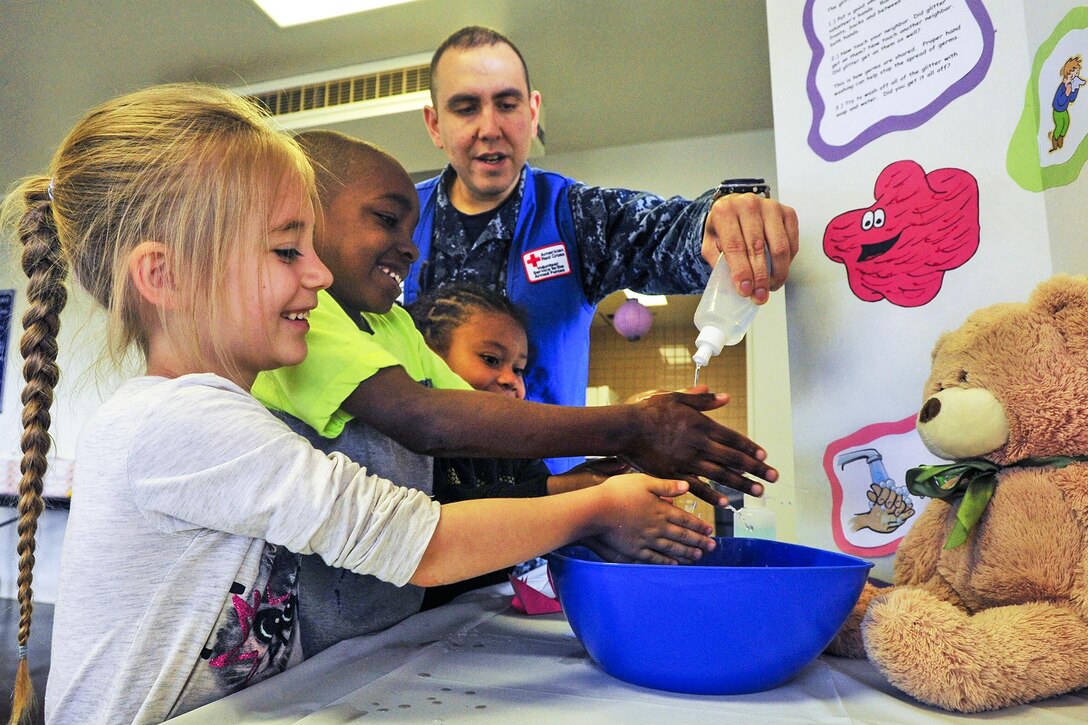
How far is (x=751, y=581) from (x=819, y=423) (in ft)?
1.31

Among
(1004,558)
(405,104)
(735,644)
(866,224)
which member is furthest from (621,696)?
(405,104)

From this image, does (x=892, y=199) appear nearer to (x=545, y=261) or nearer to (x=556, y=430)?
(x=556, y=430)

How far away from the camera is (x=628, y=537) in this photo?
2.05 feet

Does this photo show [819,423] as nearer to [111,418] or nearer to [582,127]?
[111,418]

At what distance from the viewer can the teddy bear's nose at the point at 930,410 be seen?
1.90ft

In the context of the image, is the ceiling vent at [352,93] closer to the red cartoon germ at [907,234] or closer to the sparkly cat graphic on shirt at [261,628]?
the red cartoon germ at [907,234]

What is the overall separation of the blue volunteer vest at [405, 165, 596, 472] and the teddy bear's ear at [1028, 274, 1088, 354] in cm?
85

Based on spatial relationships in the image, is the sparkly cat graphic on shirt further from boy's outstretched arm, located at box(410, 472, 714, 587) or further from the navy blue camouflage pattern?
the navy blue camouflage pattern

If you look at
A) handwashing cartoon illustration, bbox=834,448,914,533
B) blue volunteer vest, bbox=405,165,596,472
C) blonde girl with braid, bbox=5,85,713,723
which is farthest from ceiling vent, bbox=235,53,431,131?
handwashing cartoon illustration, bbox=834,448,914,533

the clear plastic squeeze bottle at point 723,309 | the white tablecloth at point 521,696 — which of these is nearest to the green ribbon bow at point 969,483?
the white tablecloth at point 521,696

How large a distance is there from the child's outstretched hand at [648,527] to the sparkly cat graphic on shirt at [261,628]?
26 centimetres

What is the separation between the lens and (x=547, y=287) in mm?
1345

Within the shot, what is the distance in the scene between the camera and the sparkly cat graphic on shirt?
54 cm

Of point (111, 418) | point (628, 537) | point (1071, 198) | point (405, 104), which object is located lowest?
point (628, 537)
